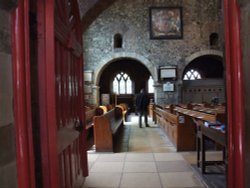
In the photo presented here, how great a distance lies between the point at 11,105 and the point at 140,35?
15168 millimetres

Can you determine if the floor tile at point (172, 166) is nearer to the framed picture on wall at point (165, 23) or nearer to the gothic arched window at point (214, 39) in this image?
the framed picture on wall at point (165, 23)

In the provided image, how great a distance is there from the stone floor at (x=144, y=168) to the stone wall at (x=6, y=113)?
2.33 m

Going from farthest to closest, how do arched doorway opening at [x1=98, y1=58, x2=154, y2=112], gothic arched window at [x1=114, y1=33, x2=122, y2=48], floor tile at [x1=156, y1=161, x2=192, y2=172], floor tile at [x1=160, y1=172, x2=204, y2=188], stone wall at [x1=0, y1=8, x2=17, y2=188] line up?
arched doorway opening at [x1=98, y1=58, x2=154, y2=112] → gothic arched window at [x1=114, y1=33, x2=122, y2=48] → floor tile at [x1=156, y1=161, x2=192, y2=172] → floor tile at [x1=160, y1=172, x2=204, y2=188] → stone wall at [x1=0, y1=8, x2=17, y2=188]

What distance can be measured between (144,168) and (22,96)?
3.38m

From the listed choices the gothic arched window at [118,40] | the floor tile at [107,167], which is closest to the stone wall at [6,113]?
the floor tile at [107,167]

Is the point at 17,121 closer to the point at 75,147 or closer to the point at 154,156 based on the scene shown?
the point at 75,147

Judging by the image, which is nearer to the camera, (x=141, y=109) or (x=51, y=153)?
(x=51, y=153)

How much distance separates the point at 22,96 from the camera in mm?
1891

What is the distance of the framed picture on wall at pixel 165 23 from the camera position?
16391 mm

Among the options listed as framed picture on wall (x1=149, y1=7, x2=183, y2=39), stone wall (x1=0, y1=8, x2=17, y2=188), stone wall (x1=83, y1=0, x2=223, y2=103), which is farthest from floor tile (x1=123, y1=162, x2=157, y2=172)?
framed picture on wall (x1=149, y1=7, x2=183, y2=39)

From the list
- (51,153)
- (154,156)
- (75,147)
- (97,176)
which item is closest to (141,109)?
(154,156)

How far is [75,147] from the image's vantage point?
349 centimetres

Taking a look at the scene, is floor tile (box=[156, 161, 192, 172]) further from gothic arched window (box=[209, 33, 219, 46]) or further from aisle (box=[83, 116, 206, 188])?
gothic arched window (box=[209, 33, 219, 46])

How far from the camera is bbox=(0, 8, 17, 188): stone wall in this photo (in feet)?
5.49
